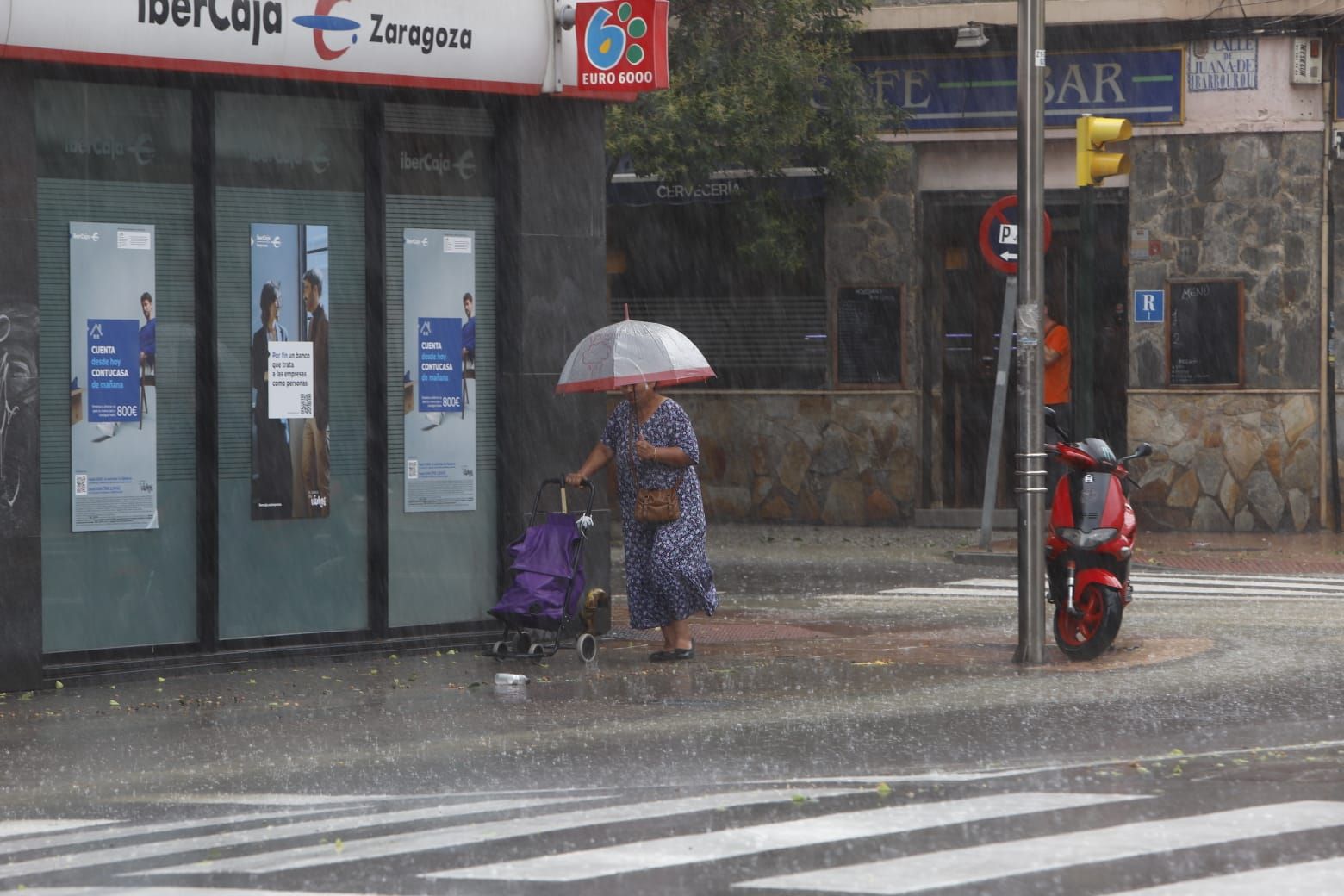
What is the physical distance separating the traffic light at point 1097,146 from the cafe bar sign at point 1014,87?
6162 mm

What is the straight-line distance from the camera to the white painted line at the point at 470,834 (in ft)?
22.0

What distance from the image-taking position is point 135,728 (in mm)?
10141

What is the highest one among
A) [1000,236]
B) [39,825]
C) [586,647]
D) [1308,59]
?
[1308,59]

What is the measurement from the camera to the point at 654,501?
1219 centimetres

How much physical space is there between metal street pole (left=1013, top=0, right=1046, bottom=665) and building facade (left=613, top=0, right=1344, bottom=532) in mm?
8427

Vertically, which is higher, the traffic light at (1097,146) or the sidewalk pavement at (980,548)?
the traffic light at (1097,146)

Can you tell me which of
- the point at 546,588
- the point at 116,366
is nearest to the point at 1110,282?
the point at 546,588

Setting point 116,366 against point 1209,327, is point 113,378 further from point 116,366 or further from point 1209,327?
point 1209,327

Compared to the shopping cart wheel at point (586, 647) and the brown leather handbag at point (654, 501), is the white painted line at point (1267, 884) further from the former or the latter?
the shopping cart wheel at point (586, 647)

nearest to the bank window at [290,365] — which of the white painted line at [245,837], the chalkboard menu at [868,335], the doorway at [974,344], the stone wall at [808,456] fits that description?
the white painted line at [245,837]

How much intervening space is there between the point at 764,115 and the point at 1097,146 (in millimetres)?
5393

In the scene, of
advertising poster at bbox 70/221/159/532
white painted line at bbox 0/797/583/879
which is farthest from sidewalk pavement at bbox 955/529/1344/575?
white painted line at bbox 0/797/583/879

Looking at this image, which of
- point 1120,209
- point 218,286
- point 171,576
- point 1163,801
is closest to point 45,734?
point 171,576

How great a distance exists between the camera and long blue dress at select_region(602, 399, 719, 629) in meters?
12.2
